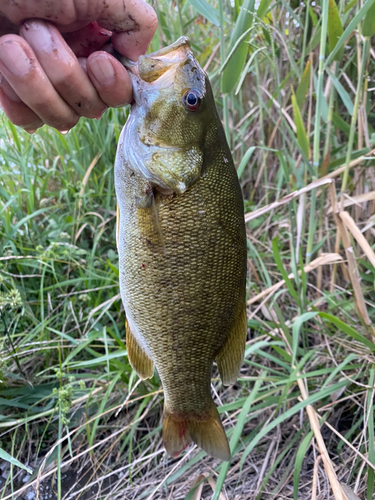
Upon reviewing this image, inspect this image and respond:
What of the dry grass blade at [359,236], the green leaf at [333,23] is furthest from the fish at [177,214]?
the green leaf at [333,23]

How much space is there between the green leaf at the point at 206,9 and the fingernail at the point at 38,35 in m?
0.73

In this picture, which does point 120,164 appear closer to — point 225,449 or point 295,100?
point 295,100

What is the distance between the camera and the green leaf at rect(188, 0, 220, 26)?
1372 mm

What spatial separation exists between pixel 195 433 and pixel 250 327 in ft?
2.26

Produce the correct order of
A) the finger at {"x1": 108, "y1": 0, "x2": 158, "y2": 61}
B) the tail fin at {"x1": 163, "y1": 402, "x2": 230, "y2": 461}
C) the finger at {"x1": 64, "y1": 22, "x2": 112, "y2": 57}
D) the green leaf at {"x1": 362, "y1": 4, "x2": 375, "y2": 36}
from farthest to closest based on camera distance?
the green leaf at {"x1": 362, "y1": 4, "x2": 375, "y2": 36} < the tail fin at {"x1": 163, "y1": 402, "x2": 230, "y2": 461} < the finger at {"x1": 64, "y1": 22, "x2": 112, "y2": 57} < the finger at {"x1": 108, "y1": 0, "x2": 158, "y2": 61}

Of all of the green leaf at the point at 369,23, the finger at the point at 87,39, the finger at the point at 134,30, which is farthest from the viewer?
the green leaf at the point at 369,23

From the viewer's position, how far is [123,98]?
3.18 ft

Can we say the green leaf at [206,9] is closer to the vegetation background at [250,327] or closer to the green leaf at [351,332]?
the vegetation background at [250,327]

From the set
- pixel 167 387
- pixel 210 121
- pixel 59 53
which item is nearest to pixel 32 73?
Result: pixel 59 53

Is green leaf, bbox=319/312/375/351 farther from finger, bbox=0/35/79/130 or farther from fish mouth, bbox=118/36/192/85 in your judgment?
finger, bbox=0/35/79/130

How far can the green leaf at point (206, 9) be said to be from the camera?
1.37 metres

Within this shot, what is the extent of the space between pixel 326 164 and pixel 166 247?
0.96 metres

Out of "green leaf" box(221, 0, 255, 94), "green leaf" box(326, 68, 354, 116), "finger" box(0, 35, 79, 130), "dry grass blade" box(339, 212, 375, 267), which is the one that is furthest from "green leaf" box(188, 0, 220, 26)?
"dry grass blade" box(339, 212, 375, 267)

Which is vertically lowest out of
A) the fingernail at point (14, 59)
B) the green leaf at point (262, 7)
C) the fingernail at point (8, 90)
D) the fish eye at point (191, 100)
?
the fish eye at point (191, 100)
